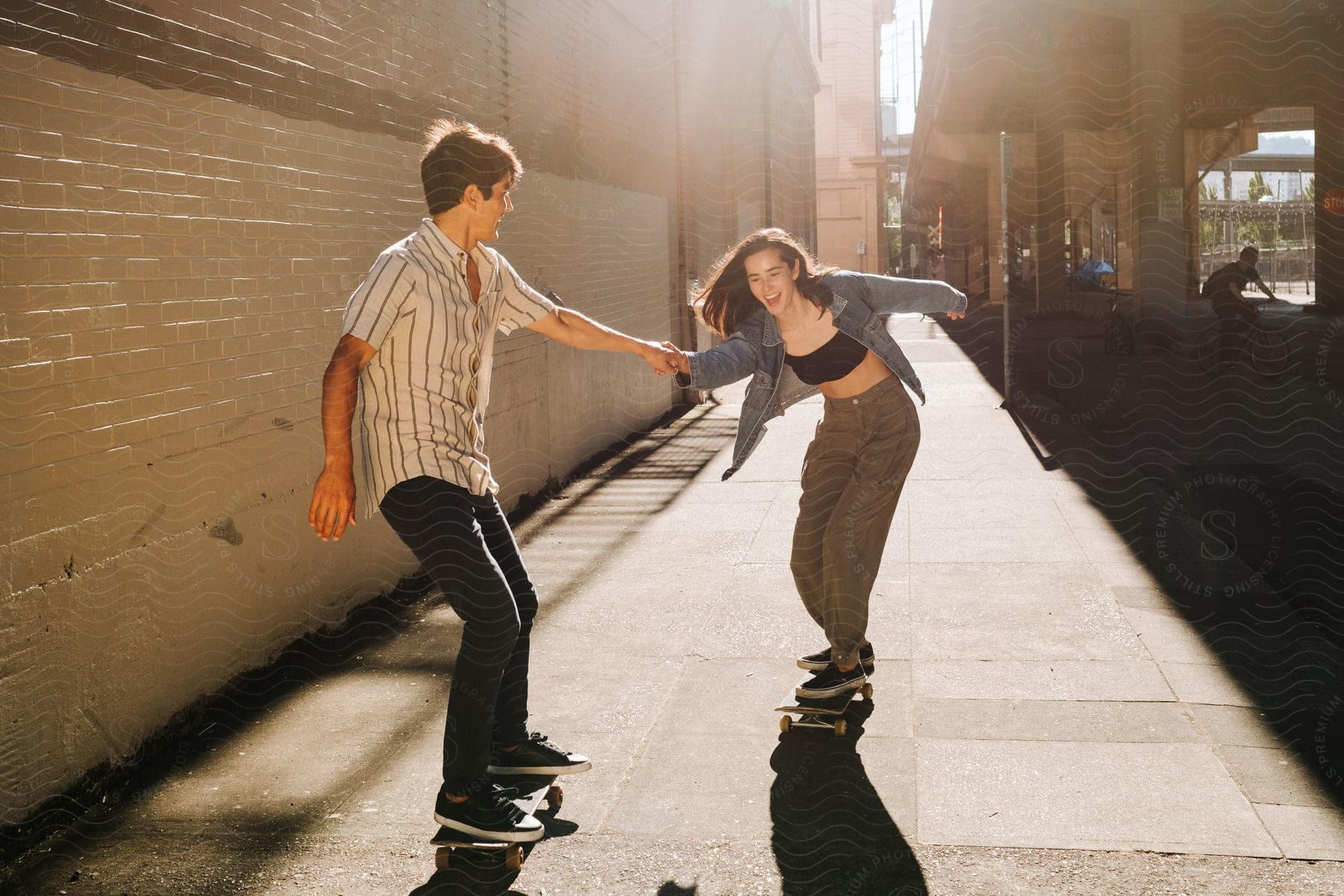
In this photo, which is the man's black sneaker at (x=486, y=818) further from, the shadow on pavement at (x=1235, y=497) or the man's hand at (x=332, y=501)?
the shadow on pavement at (x=1235, y=497)

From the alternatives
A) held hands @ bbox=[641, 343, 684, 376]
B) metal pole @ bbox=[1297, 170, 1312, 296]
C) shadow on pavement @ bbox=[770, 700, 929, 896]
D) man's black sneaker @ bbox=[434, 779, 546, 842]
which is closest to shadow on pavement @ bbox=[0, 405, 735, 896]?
man's black sneaker @ bbox=[434, 779, 546, 842]

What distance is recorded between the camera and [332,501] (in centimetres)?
378

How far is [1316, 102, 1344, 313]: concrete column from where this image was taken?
99.8 feet

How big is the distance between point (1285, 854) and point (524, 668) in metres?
2.34

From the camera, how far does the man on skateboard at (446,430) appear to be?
3799 millimetres

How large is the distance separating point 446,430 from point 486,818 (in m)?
1.14

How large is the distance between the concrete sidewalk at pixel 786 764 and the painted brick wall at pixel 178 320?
1.45 ft

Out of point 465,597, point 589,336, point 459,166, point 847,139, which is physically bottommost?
point 465,597

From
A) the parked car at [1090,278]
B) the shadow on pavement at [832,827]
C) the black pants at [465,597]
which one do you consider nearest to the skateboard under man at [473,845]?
the black pants at [465,597]

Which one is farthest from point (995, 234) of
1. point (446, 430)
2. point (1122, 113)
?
point (446, 430)

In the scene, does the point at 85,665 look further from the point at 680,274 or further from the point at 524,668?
the point at 680,274

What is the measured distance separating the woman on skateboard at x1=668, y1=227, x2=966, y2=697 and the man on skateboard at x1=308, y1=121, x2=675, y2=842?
1122mm

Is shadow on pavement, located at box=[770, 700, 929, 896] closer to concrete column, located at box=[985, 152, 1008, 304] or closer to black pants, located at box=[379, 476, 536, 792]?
black pants, located at box=[379, 476, 536, 792]

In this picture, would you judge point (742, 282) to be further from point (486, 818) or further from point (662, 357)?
point (486, 818)
